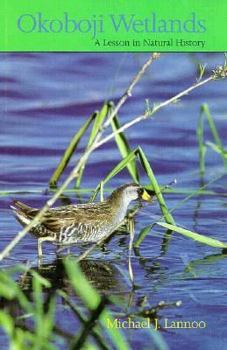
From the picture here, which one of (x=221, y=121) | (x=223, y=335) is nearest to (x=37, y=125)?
(x=221, y=121)

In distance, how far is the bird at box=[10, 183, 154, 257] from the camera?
254 inches

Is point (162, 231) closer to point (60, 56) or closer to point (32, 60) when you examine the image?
point (32, 60)

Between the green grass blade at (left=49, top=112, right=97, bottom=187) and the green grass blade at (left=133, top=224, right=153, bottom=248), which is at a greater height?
the green grass blade at (left=49, top=112, right=97, bottom=187)

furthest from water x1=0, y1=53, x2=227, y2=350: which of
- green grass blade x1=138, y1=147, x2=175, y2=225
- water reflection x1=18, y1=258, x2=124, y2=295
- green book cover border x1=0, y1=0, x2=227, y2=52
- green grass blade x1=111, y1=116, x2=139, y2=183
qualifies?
green book cover border x1=0, y1=0, x2=227, y2=52

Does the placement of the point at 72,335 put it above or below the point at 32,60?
below

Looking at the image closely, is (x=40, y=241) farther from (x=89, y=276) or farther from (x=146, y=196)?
(x=146, y=196)

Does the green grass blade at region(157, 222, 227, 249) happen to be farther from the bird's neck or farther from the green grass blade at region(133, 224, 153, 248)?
the bird's neck

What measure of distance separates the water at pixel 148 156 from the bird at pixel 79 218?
0.39 ft

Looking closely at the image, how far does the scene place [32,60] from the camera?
33.9 feet

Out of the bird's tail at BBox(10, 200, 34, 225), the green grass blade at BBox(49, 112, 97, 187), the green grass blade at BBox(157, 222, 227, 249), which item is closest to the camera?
the green grass blade at BBox(157, 222, 227, 249)

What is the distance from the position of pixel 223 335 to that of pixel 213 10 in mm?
2162

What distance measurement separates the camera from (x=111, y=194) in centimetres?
703

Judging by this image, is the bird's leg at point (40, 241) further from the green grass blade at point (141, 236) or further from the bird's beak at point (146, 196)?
the bird's beak at point (146, 196)

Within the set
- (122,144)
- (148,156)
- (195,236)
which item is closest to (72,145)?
(122,144)
